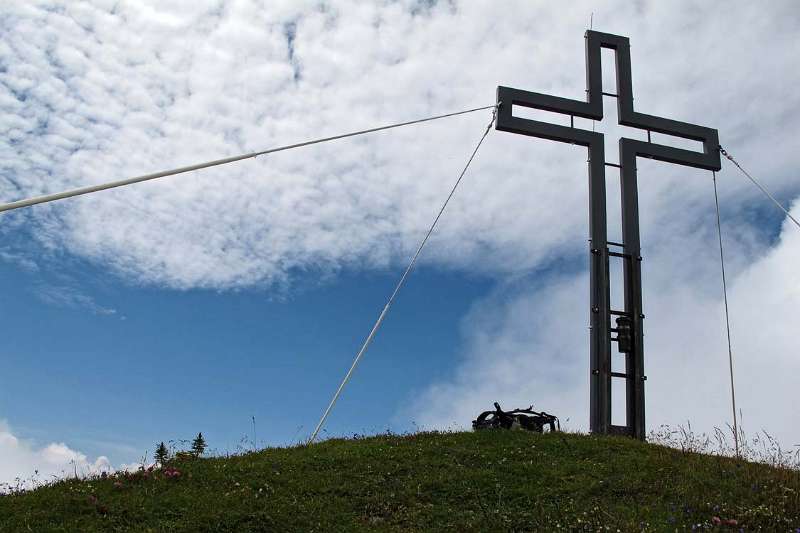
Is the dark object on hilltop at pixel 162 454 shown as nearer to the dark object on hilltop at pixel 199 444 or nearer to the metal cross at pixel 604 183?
the dark object on hilltop at pixel 199 444

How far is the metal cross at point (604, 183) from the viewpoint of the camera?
50.0ft

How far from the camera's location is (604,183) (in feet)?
52.7

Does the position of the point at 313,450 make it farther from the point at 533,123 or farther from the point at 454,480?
the point at 533,123

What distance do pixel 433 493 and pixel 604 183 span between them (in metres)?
7.99

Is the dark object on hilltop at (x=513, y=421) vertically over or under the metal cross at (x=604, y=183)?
under

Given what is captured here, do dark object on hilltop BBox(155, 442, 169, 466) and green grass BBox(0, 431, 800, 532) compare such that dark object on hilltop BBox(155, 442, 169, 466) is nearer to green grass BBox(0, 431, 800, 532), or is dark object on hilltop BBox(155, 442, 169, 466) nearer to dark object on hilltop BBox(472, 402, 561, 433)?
green grass BBox(0, 431, 800, 532)

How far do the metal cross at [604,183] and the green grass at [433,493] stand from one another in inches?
86.8

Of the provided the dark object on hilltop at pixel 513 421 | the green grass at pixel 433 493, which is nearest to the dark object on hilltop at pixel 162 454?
the green grass at pixel 433 493

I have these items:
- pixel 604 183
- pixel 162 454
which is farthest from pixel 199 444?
pixel 604 183

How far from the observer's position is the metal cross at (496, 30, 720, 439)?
1523 centimetres

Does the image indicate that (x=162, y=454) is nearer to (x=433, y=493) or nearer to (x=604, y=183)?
(x=433, y=493)

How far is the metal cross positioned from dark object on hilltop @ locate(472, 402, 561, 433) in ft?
3.80

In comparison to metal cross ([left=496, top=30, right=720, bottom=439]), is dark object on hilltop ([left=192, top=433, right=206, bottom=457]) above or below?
below

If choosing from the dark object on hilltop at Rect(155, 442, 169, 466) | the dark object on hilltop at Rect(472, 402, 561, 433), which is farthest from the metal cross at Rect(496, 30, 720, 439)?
the dark object on hilltop at Rect(155, 442, 169, 466)
